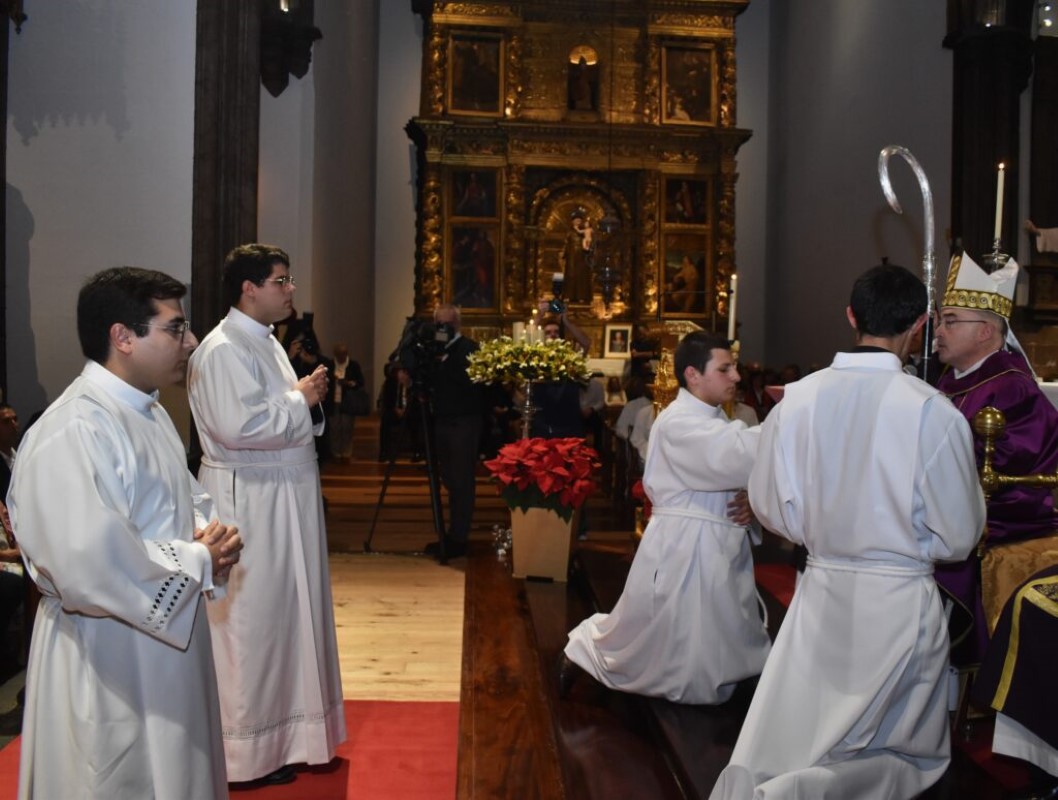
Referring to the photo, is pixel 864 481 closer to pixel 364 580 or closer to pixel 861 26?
pixel 364 580

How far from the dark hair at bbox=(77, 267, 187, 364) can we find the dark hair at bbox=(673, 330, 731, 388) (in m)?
2.09

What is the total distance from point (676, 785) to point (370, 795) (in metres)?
1.01

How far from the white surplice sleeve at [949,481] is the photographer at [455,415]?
16.2 ft

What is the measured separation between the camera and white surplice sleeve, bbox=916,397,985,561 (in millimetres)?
2570

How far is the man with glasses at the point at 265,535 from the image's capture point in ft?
11.8

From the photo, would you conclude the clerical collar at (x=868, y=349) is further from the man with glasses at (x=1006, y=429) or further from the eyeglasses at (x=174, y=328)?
the eyeglasses at (x=174, y=328)

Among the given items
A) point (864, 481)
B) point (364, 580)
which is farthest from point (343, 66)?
point (864, 481)

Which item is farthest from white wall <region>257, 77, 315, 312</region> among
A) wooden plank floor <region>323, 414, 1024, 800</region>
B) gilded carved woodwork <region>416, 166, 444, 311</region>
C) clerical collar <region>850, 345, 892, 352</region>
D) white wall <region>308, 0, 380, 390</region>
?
clerical collar <region>850, 345, 892, 352</region>

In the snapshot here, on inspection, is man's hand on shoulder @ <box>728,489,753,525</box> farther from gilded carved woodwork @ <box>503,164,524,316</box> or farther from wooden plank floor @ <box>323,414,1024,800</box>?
gilded carved woodwork @ <box>503,164,524,316</box>

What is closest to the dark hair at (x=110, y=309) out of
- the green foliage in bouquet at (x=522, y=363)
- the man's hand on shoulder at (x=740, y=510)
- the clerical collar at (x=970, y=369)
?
the man's hand on shoulder at (x=740, y=510)

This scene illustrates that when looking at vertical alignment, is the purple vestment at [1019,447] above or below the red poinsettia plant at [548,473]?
above

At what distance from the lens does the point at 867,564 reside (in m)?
2.70

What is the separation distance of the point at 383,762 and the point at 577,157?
13.5 metres

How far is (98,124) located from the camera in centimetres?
621
